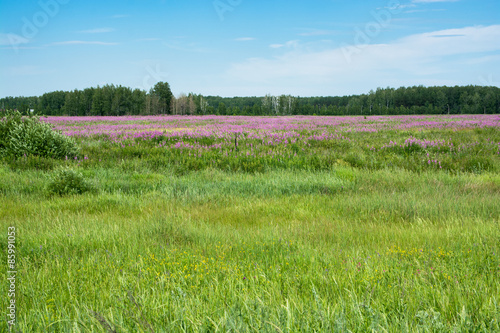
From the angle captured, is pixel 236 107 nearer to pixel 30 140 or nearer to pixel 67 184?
pixel 30 140

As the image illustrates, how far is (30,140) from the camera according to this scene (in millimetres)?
11758

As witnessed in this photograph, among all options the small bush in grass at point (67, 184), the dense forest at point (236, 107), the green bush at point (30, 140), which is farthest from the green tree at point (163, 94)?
the small bush in grass at point (67, 184)

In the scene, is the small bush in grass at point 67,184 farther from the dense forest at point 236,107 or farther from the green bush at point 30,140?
the dense forest at point 236,107

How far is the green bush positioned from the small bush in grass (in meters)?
4.56

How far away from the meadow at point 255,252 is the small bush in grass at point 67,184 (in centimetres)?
4

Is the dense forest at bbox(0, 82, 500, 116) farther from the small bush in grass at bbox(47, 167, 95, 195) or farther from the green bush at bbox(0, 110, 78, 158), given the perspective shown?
the small bush in grass at bbox(47, 167, 95, 195)

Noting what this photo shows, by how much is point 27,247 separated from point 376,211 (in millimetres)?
5629

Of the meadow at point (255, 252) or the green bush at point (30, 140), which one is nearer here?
the meadow at point (255, 252)

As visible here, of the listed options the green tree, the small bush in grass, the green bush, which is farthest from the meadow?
the green tree

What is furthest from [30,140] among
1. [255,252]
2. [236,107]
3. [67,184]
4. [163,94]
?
A: [236,107]

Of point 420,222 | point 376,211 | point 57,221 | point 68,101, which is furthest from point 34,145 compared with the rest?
point 68,101

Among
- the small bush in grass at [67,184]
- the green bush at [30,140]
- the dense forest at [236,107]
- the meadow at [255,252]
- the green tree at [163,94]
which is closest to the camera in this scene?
the meadow at [255,252]

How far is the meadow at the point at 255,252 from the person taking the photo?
7.86 ft

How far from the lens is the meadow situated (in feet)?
7.86
